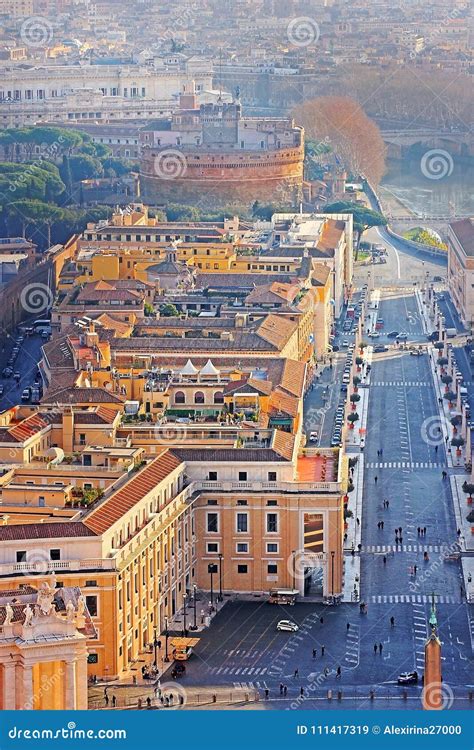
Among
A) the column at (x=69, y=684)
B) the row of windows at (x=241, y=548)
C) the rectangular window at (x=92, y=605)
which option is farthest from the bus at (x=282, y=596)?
the column at (x=69, y=684)

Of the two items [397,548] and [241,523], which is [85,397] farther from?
[397,548]

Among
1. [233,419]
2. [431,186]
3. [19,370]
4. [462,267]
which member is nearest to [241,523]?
[233,419]

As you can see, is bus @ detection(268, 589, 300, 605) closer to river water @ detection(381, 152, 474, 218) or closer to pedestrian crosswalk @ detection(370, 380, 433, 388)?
pedestrian crosswalk @ detection(370, 380, 433, 388)

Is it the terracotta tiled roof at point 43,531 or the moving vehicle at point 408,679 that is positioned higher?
the terracotta tiled roof at point 43,531

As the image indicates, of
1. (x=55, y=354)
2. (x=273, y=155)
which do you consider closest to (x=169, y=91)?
(x=273, y=155)

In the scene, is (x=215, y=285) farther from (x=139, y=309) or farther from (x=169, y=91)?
(x=169, y=91)

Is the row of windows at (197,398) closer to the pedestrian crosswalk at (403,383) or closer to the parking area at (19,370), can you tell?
the parking area at (19,370)
